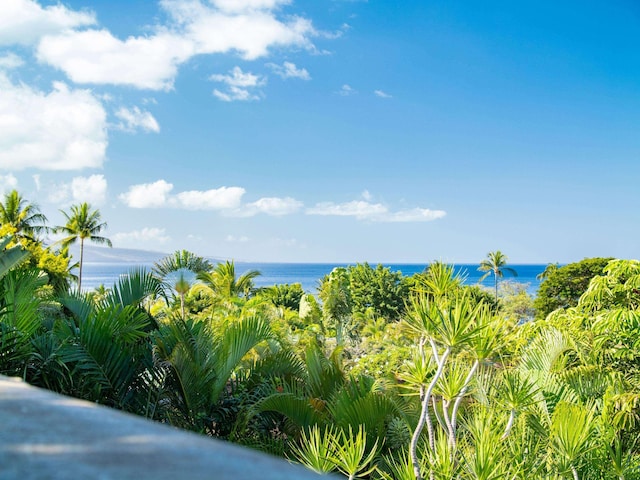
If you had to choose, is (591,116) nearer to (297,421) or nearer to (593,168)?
(593,168)

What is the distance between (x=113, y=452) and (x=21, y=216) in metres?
39.0

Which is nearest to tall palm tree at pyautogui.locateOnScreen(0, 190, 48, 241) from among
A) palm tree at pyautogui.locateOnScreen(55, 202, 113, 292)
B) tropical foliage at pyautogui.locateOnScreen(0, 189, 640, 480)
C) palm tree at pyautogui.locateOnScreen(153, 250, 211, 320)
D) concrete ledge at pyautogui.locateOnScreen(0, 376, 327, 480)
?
palm tree at pyautogui.locateOnScreen(55, 202, 113, 292)

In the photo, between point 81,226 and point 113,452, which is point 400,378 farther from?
point 81,226

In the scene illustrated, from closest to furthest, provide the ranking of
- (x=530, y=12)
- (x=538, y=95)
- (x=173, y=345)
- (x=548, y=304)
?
(x=173, y=345)
(x=548, y=304)
(x=530, y=12)
(x=538, y=95)

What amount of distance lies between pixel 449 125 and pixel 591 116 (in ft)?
138

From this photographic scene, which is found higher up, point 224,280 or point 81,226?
point 81,226

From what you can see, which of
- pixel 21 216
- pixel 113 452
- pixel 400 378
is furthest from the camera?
pixel 21 216

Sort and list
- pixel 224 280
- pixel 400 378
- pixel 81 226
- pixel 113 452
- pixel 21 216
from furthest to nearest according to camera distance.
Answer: pixel 81 226 < pixel 21 216 < pixel 224 280 < pixel 400 378 < pixel 113 452

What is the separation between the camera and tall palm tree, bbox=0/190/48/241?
36719mm

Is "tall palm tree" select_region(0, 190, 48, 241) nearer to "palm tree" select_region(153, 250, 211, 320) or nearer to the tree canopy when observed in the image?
"palm tree" select_region(153, 250, 211, 320)

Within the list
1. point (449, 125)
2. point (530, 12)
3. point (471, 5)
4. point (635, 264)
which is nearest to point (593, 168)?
point (449, 125)

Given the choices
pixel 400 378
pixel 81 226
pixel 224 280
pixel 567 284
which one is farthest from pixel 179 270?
pixel 81 226

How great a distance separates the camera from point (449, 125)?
13062 cm

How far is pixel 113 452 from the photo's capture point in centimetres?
44
